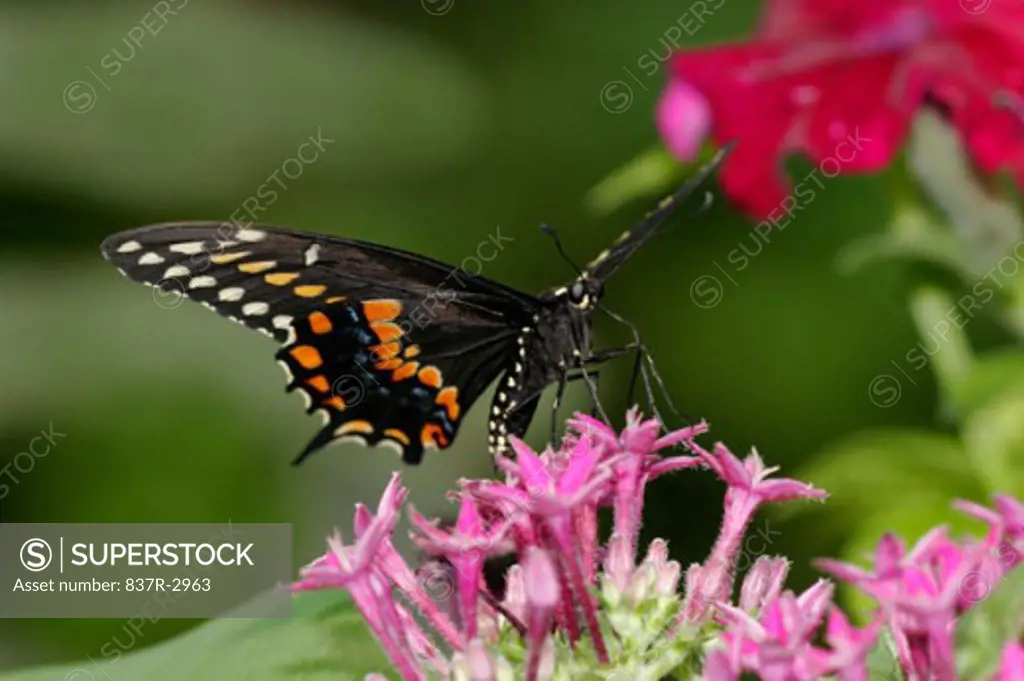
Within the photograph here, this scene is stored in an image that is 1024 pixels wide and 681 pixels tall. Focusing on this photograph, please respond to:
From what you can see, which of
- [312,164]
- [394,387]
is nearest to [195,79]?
[312,164]

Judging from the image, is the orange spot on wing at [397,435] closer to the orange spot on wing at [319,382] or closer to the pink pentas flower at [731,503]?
the orange spot on wing at [319,382]

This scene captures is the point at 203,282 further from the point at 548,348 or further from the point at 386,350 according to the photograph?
the point at 548,348

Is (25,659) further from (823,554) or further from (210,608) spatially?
(823,554)

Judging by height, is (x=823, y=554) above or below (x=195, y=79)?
below

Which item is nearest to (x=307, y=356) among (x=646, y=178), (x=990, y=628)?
(x=646, y=178)

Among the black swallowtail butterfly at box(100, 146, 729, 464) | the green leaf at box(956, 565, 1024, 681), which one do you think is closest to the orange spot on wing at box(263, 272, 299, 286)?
the black swallowtail butterfly at box(100, 146, 729, 464)
